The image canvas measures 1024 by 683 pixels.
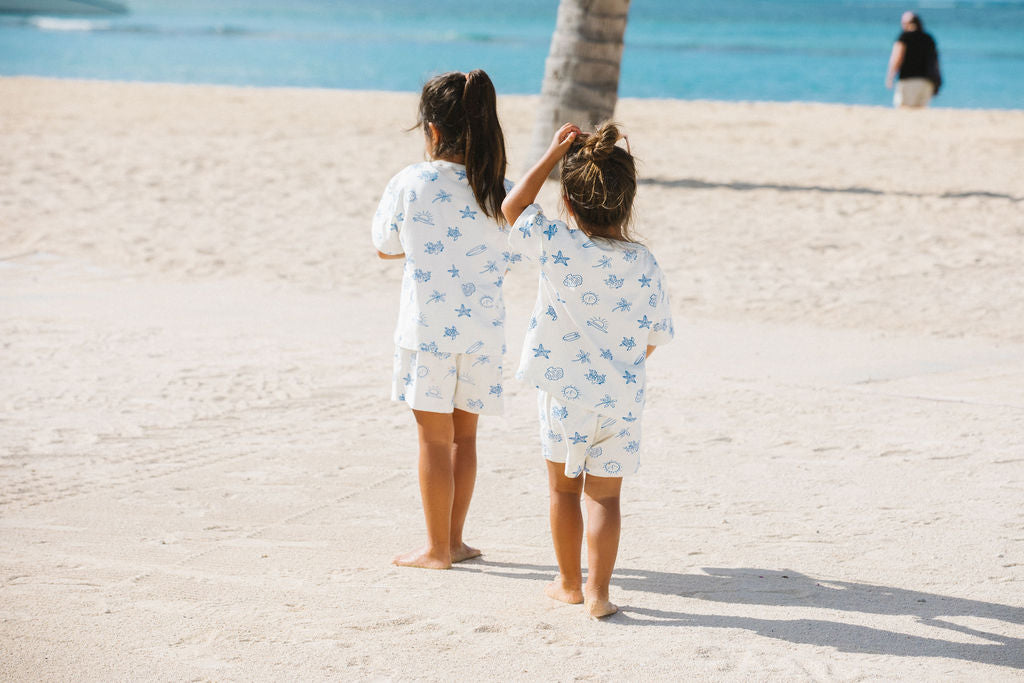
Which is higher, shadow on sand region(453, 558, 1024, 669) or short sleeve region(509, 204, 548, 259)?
short sleeve region(509, 204, 548, 259)

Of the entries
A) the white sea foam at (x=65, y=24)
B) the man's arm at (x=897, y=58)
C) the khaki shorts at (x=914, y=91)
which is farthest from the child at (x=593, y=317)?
the white sea foam at (x=65, y=24)

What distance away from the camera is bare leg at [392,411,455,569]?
3.63 meters

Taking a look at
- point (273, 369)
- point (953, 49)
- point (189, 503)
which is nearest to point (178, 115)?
point (273, 369)

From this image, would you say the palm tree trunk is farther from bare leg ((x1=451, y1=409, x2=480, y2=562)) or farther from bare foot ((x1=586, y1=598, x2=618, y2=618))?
bare foot ((x1=586, y1=598, x2=618, y2=618))

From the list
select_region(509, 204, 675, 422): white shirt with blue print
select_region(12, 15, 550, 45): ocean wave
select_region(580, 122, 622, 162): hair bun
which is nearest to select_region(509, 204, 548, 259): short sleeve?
select_region(509, 204, 675, 422): white shirt with blue print

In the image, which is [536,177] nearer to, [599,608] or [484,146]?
[484,146]

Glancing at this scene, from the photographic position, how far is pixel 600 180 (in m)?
3.12

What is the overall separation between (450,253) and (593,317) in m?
0.57

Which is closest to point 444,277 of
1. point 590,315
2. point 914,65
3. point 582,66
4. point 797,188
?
point 590,315

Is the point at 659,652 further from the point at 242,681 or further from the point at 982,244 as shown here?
the point at 982,244

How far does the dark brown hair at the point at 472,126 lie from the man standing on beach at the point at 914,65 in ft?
47.5

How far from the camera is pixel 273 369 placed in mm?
5934

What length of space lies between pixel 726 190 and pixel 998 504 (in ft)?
24.8

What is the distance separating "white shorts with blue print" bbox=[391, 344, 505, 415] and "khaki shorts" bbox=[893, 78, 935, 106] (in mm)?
15490
